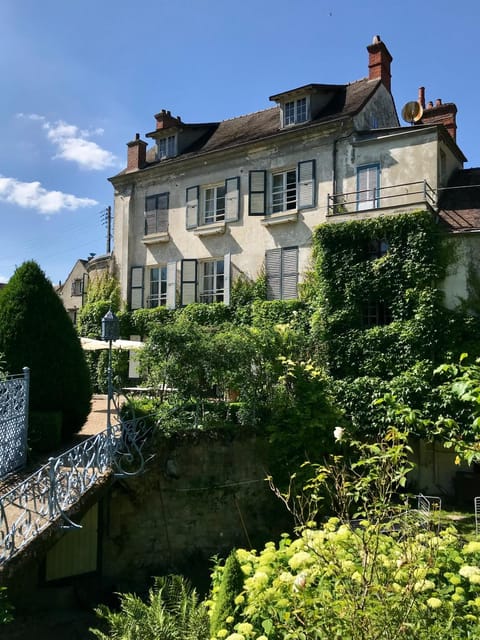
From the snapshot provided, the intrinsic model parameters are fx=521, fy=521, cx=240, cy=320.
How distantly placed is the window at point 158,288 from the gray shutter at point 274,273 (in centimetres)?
504

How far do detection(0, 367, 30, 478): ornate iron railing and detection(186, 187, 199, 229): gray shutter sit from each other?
12.3 m

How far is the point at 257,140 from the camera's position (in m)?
19.2

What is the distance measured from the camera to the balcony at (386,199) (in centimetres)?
1529

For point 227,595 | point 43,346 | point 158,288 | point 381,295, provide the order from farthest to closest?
point 158,288 → point 381,295 → point 43,346 → point 227,595

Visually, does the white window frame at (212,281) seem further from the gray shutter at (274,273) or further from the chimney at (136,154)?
the chimney at (136,154)

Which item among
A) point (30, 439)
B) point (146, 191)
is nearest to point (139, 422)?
point (30, 439)

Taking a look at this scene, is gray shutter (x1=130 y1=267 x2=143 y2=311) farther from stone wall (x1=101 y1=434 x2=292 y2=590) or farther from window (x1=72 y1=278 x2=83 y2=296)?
window (x1=72 y1=278 x2=83 y2=296)

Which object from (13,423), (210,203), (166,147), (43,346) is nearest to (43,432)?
(13,423)

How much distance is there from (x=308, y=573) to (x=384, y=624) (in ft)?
1.92

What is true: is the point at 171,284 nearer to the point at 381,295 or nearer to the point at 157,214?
the point at 157,214

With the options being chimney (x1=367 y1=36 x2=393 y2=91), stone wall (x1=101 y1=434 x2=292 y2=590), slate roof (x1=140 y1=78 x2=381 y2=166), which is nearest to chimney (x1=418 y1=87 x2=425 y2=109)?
chimney (x1=367 y1=36 x2=393 y2=91)

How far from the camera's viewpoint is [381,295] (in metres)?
15.3

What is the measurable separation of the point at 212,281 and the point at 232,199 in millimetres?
3231

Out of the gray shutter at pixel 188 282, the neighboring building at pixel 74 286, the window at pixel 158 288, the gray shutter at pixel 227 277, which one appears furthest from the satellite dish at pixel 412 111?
the neighboring building at pixel 74 286
